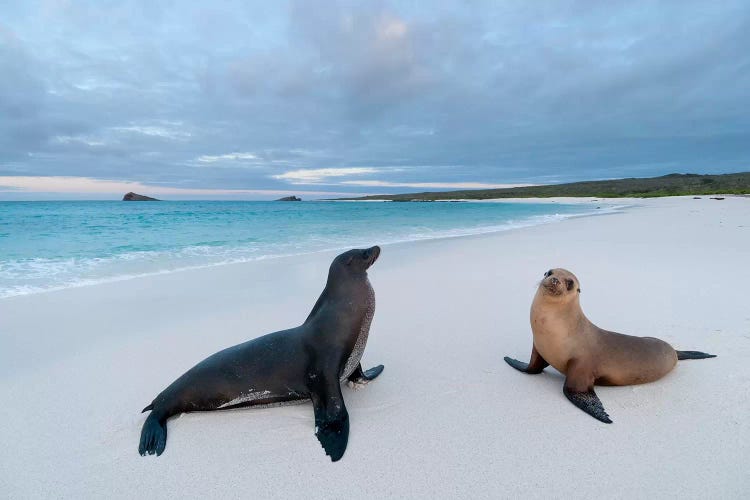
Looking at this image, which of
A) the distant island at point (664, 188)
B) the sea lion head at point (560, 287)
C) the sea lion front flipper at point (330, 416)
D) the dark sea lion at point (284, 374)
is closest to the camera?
the sea lion front flipper at point (330, 416)

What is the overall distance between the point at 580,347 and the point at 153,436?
8.69ft

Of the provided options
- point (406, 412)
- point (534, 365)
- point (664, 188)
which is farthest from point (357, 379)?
point (664, 188)

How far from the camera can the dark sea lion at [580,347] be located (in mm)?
2786

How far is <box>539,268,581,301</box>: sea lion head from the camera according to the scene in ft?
9.08

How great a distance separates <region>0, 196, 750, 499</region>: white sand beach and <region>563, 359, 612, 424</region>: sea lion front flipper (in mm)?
74

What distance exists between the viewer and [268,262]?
9.30m

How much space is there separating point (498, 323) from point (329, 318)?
2.15 meters

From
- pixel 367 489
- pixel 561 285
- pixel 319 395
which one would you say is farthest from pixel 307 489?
pixel 561 285

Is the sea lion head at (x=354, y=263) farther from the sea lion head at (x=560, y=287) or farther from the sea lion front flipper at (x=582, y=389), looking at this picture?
the sea lion front flipper at (x=582, y=389)

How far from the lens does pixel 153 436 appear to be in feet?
8.01

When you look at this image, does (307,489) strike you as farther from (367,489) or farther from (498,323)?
(498,323)

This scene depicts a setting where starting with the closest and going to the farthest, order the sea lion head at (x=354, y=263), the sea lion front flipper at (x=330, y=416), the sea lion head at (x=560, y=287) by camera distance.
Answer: the sea lion front flipper at (x=330, y=416)
the sea lion head at (x=560, y=287)
the sea lion head at (x=354, y=263)

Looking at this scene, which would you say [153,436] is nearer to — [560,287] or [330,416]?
[330,416]

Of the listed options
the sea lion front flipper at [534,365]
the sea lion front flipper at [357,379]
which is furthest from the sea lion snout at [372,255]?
the sea lion front flipper at [534,365]
